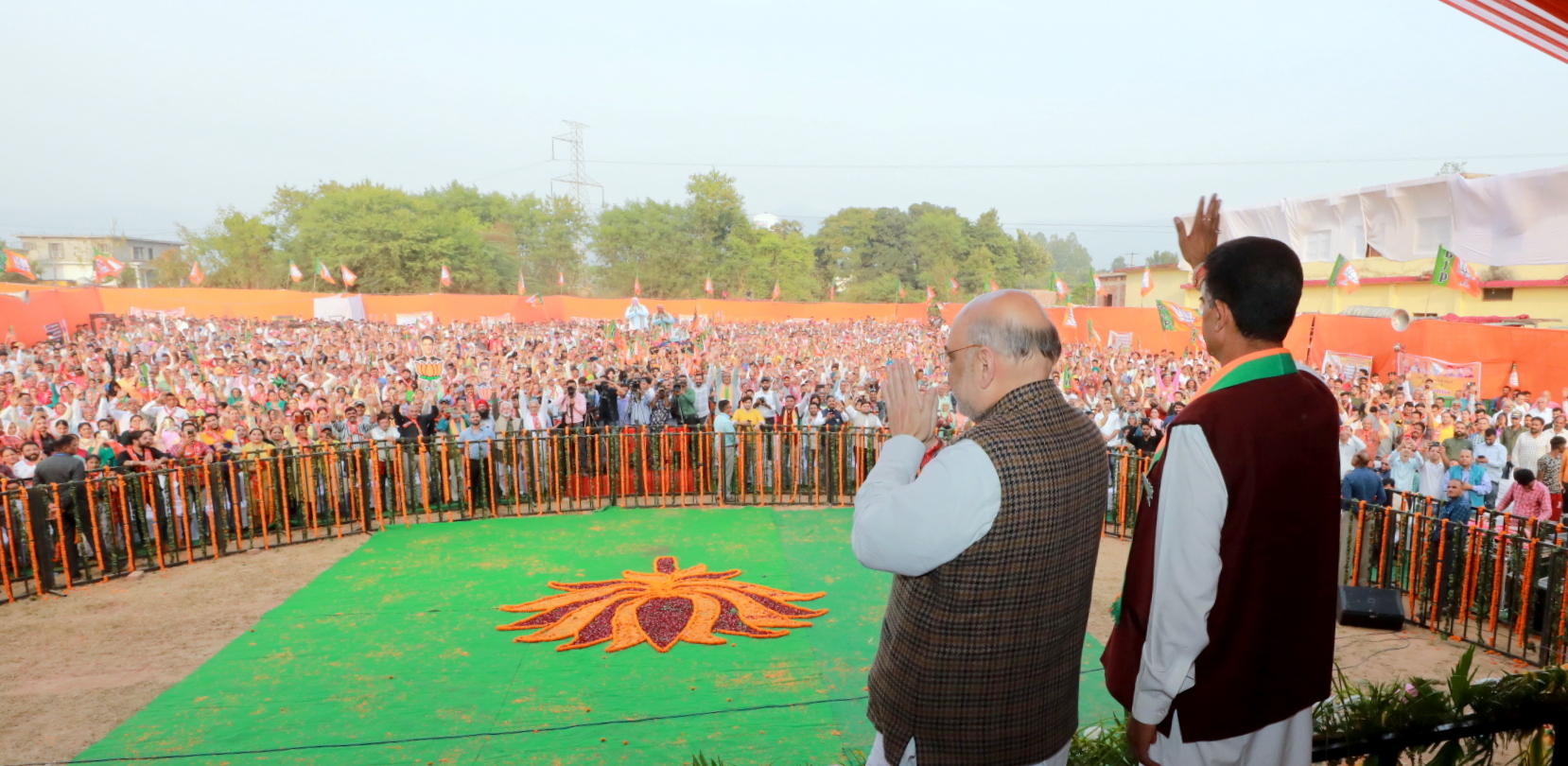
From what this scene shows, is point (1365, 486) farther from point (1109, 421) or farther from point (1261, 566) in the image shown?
point (1261, 566)

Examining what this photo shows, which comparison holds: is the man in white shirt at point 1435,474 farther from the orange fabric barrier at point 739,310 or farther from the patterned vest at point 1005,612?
the orange fabric barrier at point 739,310

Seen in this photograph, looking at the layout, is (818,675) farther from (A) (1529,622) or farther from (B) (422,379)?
(B) (422,379)

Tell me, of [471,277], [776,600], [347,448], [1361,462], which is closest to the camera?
[776,600]

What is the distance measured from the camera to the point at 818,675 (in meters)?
5.91

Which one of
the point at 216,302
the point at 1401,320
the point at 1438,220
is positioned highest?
the point at 1438,220

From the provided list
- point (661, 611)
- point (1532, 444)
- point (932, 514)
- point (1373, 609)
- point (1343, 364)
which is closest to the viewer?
point (932, 514)

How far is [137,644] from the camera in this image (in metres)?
6.69

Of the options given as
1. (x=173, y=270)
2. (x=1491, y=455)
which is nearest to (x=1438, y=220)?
(x=1491, y=455)

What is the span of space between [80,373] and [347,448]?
31.7ft

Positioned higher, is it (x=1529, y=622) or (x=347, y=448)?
(x=347, y=448)

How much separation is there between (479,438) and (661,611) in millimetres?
4808

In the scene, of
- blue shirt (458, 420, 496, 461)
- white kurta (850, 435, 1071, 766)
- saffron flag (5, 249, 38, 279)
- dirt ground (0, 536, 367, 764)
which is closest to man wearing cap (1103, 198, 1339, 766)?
white kurta (850, 435, 1071, 766)

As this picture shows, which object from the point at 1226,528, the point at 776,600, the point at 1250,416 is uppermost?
the point at 1250,416

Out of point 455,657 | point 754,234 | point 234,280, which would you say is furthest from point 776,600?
point 234,280
